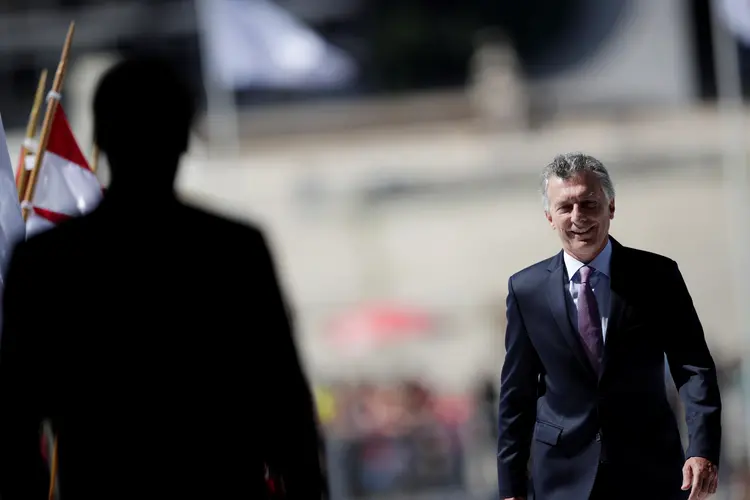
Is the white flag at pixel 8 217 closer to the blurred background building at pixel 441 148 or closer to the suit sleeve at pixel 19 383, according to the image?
the suit sleeve at pixel 19 383

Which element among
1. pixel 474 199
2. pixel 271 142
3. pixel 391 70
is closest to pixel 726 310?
pixel 474 199

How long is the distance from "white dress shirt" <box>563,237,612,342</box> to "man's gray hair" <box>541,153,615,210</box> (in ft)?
0.46

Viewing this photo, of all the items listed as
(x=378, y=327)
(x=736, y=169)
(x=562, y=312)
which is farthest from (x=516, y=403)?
(x=378, y=327)

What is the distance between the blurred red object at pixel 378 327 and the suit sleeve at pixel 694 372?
2852 cm

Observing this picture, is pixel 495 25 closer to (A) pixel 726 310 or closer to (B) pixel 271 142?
(B) pixel 271 142

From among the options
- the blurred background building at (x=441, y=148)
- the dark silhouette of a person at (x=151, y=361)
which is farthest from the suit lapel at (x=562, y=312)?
the blurred background building at (x=441, y=148)

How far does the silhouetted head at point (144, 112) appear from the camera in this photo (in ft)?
10.6

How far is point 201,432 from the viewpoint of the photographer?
311cm

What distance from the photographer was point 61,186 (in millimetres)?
5781

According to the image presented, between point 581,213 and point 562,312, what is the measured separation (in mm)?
236

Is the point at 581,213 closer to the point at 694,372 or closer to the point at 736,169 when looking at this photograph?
the point at 694,372

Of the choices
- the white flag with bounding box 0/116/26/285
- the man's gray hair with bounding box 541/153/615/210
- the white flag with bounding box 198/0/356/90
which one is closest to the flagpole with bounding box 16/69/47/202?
the white flag with bounding box 0/116/26/285

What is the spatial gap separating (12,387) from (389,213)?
116 feet

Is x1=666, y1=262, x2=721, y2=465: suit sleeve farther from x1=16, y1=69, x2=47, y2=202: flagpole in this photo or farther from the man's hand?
x1=16, y1=69, x2=47, y2=202: flagpole
